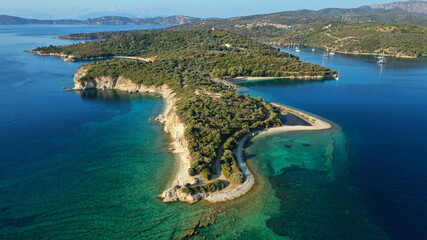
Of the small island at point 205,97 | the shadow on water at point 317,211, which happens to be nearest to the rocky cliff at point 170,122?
the small island at point 205,97

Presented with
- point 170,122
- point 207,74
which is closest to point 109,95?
point 170,122

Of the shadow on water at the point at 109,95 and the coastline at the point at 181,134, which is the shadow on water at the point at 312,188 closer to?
the coastline at the point at 181,134

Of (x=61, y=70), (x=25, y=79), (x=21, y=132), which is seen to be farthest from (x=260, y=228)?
(x=61, y=70)

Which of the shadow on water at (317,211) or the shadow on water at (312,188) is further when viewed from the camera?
the shadow on water at (312,188)

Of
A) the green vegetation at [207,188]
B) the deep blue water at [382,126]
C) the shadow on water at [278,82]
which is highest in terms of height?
the shadow on water at [278,82]

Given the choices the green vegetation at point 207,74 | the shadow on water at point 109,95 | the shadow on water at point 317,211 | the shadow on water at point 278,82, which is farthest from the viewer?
the shadow on water at point 278,82

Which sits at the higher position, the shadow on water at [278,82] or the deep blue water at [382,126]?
the shadow on water at [278,82]

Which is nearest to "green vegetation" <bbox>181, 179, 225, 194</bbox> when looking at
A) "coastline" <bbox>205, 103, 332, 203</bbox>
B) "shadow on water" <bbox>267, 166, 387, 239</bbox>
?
"coastline" <bbox>205, 103, 332, 203</bbox>
